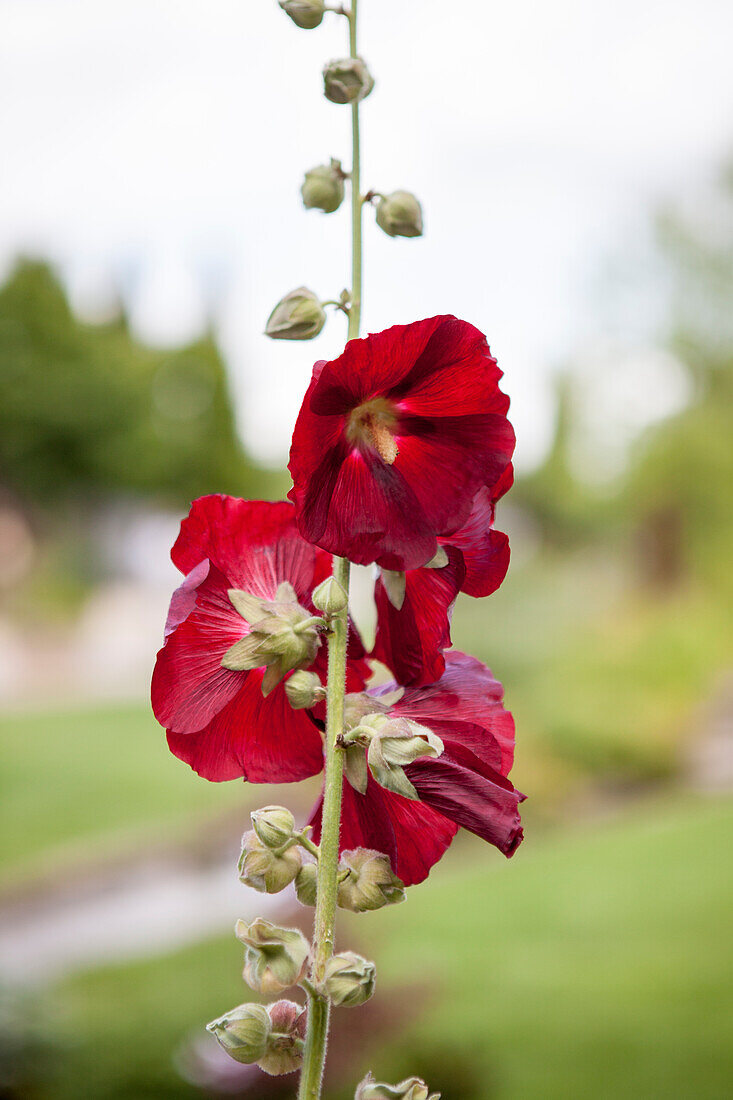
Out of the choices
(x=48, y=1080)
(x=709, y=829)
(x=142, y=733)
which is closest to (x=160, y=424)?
(x=142, y=733)

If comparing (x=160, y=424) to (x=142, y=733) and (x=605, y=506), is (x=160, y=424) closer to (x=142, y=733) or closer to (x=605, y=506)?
(x=142, y=733)

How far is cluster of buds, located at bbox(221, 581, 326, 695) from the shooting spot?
49 centimetres

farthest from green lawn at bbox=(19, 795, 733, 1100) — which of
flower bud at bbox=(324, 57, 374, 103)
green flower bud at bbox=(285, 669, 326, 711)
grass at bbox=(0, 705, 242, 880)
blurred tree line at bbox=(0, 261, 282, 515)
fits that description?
blurred tree line at bbox=(0, 261, 282, 515)

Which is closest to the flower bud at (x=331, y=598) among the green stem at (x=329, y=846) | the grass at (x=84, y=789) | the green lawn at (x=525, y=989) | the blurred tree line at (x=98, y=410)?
the green stem at (x=329, y=846)

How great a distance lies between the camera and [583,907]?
4.62 m

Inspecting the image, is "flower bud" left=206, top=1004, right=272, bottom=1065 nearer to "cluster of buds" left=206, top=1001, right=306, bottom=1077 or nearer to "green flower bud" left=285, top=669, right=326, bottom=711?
"cluster of buds" left=206, top=1001, right=306, bottom=1077

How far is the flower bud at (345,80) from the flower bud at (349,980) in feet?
1.31

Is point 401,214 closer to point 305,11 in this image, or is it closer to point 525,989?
point 305,11

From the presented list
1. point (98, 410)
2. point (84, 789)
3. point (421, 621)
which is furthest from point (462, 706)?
point (98, 410)

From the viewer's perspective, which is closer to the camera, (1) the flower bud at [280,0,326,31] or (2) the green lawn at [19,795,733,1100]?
(1) the flower bud at [280,0,326,31]

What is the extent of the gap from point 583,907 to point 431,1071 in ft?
6.07

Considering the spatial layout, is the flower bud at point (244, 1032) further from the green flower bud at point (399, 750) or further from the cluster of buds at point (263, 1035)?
the green flower bud at point (399, 750)

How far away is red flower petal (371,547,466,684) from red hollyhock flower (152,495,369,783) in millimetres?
41

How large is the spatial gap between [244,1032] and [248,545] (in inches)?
9.0
